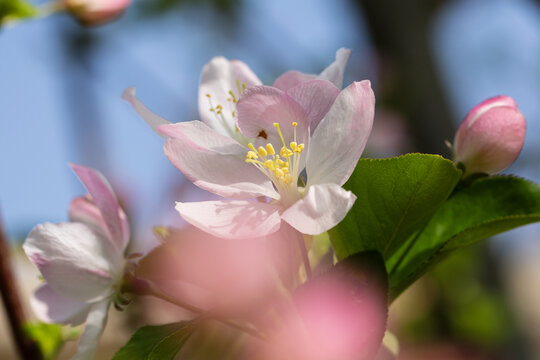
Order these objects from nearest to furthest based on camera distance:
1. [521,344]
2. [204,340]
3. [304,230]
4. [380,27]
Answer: [304,230]
[204,340]
[521,344]
[380,27]

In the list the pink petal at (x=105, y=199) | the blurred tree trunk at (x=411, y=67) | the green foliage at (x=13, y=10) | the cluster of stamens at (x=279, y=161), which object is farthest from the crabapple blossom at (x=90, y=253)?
the blurred tree trunk at (x=411, y=67)

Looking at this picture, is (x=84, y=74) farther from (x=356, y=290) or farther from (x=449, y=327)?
(x=356, y=290)

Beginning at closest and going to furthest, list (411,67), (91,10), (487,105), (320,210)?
(320,210)
(487,105)
(91,10)
(411,67)

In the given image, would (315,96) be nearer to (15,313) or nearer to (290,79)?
(290,79)

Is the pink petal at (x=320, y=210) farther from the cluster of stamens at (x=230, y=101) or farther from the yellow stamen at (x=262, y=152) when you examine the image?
the cluster of stamens at (x=230, y=101)

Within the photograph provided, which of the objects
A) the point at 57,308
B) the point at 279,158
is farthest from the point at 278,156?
the point at 57,308

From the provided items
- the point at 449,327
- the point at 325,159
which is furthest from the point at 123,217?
the point at 449,327
